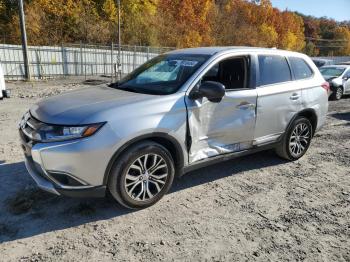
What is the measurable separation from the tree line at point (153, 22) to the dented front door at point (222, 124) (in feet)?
105

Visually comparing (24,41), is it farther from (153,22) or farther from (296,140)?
(153,22)

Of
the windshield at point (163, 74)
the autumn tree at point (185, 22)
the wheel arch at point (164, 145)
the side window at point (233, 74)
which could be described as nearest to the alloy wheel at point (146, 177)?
the wheel arch at point (164, 145)

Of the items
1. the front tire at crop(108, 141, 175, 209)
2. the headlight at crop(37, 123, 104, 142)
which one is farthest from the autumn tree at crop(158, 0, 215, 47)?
the headlight at crop(37, 123, 104, 142)

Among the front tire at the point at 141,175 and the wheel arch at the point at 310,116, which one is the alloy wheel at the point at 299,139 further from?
the front tire at the point at 141,175

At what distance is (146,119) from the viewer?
11.8 ft

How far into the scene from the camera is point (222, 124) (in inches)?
169

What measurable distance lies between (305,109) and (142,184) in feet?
10.1

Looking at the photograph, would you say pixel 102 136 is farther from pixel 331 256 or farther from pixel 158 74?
pixel 331 256

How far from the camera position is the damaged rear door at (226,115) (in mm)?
4062

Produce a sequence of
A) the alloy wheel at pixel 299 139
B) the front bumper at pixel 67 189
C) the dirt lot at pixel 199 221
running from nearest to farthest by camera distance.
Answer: the dirt lot at pixel 199 221, the front bumper at pixel 67 189, the alloy wheel at pixel 299 139

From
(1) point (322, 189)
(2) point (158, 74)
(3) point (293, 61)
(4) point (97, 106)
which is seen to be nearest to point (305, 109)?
(3) point (293, 61)

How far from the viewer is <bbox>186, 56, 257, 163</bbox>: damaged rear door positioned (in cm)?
406

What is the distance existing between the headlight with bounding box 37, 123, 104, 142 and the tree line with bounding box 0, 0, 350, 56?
32.0 m

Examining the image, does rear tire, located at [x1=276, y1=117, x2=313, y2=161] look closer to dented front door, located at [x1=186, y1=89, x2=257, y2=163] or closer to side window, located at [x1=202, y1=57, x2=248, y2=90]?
dented front door, located at [x1=186, y1=89, x2=257, y2=163]
